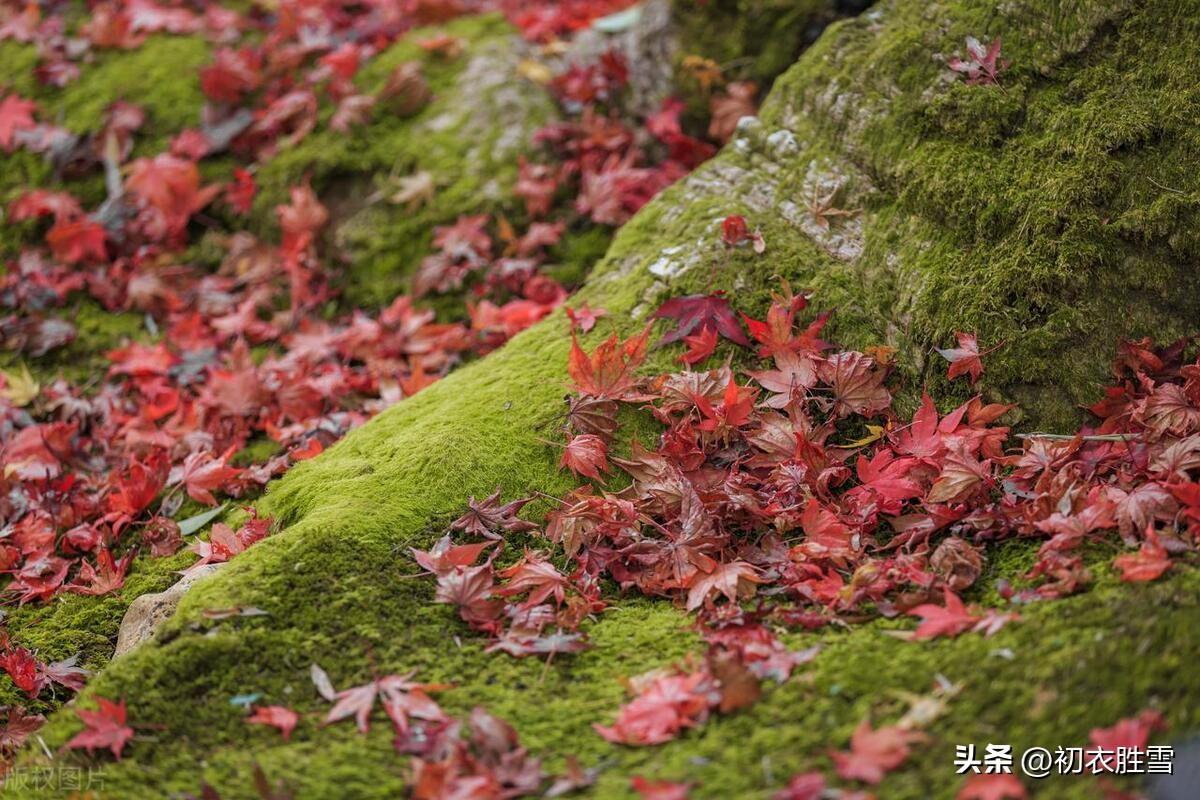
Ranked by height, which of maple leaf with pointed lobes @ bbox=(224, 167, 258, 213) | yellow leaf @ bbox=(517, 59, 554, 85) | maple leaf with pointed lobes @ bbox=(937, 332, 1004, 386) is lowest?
maple leaf with pointed lobes @ bbox=(937, 332, 1004, 386)

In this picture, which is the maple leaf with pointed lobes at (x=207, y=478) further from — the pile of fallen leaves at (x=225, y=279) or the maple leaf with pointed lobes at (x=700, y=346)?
the maple leaf with pointed lobes at (x=700, y=346)

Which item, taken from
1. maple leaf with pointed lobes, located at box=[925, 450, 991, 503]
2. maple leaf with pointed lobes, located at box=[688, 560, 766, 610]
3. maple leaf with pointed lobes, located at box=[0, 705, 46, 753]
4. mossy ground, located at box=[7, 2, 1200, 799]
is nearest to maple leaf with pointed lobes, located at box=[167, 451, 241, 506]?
mossy ground, located at box=[7, 2, 1200, 799]

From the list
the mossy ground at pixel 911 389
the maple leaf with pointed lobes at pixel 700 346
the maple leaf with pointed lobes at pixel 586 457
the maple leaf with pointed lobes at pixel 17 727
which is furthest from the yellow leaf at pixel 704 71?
the maple leaf with pointed lobes at pixel 17 727

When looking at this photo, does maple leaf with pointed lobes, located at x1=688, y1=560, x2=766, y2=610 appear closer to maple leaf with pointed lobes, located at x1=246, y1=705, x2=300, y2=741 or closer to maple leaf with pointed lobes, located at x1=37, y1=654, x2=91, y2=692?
maple leaf with pointed lobes, located at x1=246, y1=705, x2=300, y2=741

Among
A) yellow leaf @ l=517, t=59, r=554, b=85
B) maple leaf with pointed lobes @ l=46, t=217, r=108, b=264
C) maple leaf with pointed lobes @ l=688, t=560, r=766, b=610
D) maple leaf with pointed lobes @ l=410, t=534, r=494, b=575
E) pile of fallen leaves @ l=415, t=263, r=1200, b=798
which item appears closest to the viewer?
pile of fallen leaves @ l=415, t=263, r=1200, b=798

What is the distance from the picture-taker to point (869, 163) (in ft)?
10.6

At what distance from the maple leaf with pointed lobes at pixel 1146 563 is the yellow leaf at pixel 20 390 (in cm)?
406

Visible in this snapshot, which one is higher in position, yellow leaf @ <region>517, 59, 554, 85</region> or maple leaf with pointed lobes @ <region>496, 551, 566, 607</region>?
yellow leaf @ <region>517, 59, 554, 85</region>

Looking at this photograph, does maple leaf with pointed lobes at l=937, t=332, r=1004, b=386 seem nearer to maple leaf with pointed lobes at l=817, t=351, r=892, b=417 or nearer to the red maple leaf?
maple leaf with pointed lobes at l=817, t=351, r=892, b=417

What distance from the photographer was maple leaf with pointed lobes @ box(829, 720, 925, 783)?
1.86m

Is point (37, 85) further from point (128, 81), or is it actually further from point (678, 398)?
point (678, 398)

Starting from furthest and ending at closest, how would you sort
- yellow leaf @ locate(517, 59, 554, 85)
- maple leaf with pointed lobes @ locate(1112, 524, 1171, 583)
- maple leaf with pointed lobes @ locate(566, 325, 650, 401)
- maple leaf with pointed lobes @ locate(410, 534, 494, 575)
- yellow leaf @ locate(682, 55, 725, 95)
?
yellow leaf @ locate(517, 59, 554, 85) < yellow leaf @ locate(682, 55, 725, 95) < maple leaf with pointed lobes @ locate(566, 325, 650, 401) < maple leaf with pointed lobes @ locate(410, 534, 494, 575) < maple leaf with pointed lobes @ locate(1112, 524, 1171, 583)

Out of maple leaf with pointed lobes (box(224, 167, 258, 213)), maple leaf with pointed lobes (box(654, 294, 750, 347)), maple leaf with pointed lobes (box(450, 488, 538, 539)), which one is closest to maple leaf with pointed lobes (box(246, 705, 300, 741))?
maple leaf with pointed lobes (box(450, 488, 538, 539))

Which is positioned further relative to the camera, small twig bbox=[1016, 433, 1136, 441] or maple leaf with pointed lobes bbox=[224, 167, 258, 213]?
maple leaf with pointed lobes bbox=[224, 167, 258, 213]
